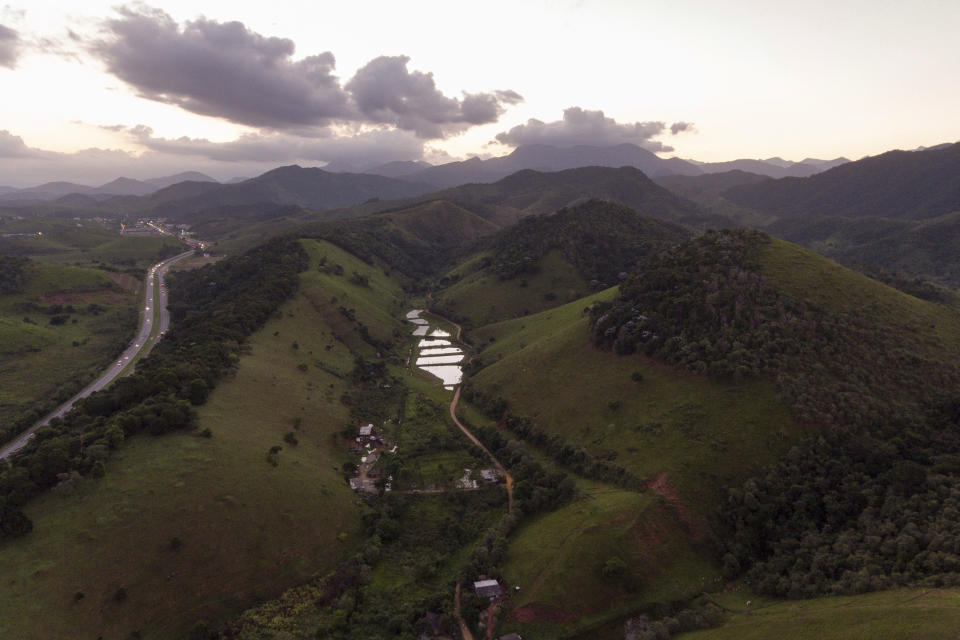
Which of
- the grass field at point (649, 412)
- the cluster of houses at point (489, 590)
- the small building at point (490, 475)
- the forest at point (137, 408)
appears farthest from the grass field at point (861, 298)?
the forest at point (137, 408)

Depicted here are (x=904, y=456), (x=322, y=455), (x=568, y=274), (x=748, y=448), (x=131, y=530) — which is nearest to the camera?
(x=131, y=530)

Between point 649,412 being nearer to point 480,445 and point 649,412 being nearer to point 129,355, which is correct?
point 480,445

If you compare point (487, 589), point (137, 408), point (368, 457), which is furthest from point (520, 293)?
point (487, 589)

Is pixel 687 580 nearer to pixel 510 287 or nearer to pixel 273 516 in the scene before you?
pixel 273 516

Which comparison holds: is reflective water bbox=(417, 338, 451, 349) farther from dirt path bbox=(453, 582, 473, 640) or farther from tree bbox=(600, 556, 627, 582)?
tree bbox=(600, 556, 627, 582)

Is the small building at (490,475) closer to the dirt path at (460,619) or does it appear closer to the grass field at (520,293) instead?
the dirt path at (460,619)

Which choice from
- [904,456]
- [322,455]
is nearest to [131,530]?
[322,455]
